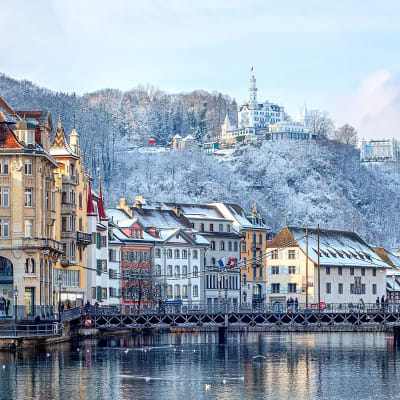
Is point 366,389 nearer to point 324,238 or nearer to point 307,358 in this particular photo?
point 307,358

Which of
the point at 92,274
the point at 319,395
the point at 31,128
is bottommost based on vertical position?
the point at 319,395

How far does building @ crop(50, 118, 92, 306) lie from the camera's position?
121m

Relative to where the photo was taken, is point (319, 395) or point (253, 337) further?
point (253, 337)

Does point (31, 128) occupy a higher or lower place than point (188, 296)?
higher

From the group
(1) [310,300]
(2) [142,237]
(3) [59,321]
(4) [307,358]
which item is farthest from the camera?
(1) [310,300]

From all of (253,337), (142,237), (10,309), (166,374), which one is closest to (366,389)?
(166,374)

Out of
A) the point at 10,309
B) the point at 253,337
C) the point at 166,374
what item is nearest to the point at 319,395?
the point at 166,374

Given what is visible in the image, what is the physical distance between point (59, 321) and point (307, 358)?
20.7m

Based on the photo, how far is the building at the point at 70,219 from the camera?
121 m

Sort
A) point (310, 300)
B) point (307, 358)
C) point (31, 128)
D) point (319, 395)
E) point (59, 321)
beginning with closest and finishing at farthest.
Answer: point (319, 395), point (307, 358), point (59, 321), point (31, 128), point (310, 300)

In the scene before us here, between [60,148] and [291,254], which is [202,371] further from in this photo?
[291,254]

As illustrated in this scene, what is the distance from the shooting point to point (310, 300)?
171375 millimetres

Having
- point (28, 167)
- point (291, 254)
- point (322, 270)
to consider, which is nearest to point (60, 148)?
point (28, 167)

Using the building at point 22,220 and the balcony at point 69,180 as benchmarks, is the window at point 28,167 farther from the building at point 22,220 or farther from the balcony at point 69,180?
the balcony at point 69,180
